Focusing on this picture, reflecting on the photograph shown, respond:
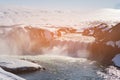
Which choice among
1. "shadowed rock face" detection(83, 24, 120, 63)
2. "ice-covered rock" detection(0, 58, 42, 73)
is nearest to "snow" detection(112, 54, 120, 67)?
"shadowed rock face" detection(83, 24, 120, 63)

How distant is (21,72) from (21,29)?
41.8 meters

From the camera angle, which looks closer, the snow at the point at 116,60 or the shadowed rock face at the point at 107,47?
the snow at the point at 116,60

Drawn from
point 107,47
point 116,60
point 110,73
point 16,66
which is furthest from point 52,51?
point 110,73

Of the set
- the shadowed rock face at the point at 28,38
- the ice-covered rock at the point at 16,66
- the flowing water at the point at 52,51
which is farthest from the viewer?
the shadowed rock face at the point at 28,38

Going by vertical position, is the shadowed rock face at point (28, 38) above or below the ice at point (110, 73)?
above

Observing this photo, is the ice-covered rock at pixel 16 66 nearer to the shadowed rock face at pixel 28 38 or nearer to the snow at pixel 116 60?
the snow at pixel 116 60

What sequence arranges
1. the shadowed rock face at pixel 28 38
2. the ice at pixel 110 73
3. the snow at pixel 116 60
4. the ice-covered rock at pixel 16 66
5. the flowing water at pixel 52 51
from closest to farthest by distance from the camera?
the ice at pixel 110 73
the ice-covered rock at pixel 16 66
the flowing water at pixel 52 51
the snow at pixel 116 60
the shadowed rock face at pixel 28 38

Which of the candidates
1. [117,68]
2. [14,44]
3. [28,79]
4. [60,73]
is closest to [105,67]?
[117,68]

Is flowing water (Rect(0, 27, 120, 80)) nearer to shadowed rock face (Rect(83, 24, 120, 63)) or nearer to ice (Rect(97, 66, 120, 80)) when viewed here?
ice (Rect(97, 66, 120, 80))

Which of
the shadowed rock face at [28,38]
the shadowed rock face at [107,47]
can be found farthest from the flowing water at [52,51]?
Answer: the shadowed rock face at [107,47]

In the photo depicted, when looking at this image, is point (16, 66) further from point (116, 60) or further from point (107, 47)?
point (107, 47)

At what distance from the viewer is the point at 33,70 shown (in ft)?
146

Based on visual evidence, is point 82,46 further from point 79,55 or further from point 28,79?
point 28,79

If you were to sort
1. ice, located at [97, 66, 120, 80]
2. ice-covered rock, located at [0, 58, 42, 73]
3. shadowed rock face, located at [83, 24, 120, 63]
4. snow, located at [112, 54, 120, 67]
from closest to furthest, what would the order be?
ice, located at [97, 66, 120, 80], ice-covered rock, located at [0, 58, 42, 73], snow, located at [112, 54, 120, 67], shadowed rock face, located at [83, 24, 120, 63]
